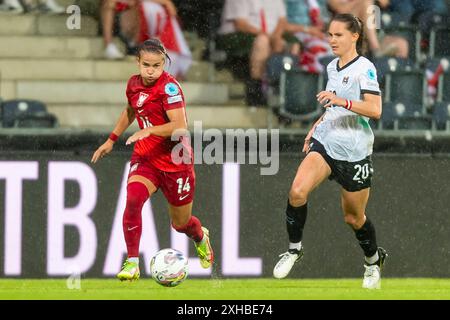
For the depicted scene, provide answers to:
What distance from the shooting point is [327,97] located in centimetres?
875

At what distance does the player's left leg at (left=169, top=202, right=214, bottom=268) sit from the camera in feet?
32.6

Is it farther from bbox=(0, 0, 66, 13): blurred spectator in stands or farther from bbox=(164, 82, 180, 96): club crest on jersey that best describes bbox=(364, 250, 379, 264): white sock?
bbox=(0, 0, 66, 13): blurred spectator in stands

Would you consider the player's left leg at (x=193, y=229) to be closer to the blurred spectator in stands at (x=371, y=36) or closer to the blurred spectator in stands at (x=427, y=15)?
the blurred spectator in stands at (x=371, y=36)

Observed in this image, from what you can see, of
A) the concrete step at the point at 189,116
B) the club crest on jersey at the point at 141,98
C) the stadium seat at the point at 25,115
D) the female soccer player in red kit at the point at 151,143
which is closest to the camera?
the female soccer player in red kit at the point at 151,143

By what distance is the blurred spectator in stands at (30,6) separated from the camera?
11.7m

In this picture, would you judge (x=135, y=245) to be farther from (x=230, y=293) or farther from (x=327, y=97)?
(x=327, y=97)

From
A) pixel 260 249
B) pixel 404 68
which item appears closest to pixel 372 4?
pixel 404 68

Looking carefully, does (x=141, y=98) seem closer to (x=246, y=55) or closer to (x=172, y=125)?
(x=172, y=125)

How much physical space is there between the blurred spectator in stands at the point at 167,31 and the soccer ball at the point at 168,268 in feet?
7.55

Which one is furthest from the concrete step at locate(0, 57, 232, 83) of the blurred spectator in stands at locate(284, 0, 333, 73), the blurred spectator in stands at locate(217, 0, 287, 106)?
the blurred spectator in stands at locate(284, 0, 333, 73)

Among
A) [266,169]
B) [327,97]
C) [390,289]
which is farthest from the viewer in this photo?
[266,169]

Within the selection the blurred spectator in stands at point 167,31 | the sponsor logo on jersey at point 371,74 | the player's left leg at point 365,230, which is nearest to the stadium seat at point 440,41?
the blurred spectator in stands at point 167,31

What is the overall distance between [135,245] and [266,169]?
6.15 ft

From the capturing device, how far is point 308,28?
469 inches
